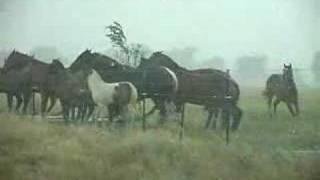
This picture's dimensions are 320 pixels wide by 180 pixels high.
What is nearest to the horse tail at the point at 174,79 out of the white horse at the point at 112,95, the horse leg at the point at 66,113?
the white horse at the point at 112,95

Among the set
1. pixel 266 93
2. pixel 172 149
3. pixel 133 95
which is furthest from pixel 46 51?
pixel 266 93

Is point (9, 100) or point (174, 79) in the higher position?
point (174, 79)

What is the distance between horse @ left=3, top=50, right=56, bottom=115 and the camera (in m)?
3.16

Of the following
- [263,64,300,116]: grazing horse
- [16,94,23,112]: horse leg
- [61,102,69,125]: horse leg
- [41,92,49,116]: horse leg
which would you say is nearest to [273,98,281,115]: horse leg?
[263,64,300,116]: grazing horse

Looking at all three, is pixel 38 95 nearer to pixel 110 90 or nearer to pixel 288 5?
pixel 110 90

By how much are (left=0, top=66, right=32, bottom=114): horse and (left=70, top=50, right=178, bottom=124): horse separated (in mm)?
256

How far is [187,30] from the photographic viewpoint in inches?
126

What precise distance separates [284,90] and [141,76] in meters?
0.76

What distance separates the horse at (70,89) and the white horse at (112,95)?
36mm

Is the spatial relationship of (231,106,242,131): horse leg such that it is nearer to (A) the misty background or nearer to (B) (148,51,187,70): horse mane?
(A) the misty background

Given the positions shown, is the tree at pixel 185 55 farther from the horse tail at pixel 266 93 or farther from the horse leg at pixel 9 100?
the horse leg at pixel 9 100

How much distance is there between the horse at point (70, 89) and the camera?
318 centimetres

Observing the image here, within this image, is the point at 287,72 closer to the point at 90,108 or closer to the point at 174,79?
the point at 174,79

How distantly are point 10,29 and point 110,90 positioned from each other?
1.96ft
